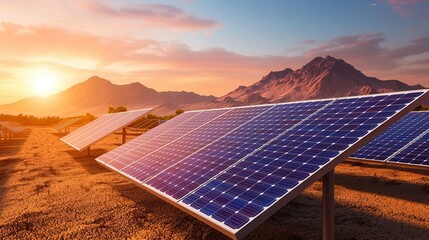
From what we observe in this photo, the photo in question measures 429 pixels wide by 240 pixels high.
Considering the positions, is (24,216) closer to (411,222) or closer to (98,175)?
(98,175)

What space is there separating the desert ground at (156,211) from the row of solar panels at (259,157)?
148 cm

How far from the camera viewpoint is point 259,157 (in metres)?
8.88

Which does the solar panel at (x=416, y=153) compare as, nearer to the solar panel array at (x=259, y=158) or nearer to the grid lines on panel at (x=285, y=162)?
the solar panel array at (x=259, y=158)

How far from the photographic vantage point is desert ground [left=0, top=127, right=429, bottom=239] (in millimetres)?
9883

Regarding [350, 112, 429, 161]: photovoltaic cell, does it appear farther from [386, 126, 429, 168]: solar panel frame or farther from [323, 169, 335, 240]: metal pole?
[323, 169, 335, 240]: metal pole

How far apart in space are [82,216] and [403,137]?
59.6 ft

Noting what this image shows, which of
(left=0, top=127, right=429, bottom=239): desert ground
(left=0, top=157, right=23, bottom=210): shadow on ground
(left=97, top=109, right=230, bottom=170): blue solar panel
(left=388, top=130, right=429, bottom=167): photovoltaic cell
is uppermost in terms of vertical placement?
(left=97, top=109, right=230, bottom=170): blue solar panel

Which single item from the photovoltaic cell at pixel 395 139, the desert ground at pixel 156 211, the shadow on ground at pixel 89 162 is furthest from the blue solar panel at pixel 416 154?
the shadow on ground at pixel 89 162

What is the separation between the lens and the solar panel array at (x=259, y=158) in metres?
6.80

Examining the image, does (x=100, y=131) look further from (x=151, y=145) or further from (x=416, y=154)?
(x=416, y=154)

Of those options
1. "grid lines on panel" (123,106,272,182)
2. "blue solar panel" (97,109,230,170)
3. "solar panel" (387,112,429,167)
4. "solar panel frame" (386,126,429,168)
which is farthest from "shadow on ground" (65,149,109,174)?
"solar panel" (387,112,429,167)

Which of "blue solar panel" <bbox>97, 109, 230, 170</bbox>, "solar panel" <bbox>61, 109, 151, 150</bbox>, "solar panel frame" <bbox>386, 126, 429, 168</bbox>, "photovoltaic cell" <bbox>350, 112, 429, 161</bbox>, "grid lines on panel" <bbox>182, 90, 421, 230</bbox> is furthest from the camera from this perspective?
"solar panel" <bbox>61, 109, 151, 150</bbox>

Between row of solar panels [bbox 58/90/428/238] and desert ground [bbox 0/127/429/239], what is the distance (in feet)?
4.85

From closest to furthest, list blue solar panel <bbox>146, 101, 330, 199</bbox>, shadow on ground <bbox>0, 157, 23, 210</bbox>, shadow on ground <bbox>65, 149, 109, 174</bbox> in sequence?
blue solar panel <bbox>146, 101, 330, 199</bbox> < shadow on ground <bbox>0, 157, 23, 210</bbox> < shadow on ground <bbox>65, 149, 109, 174</bbox>
